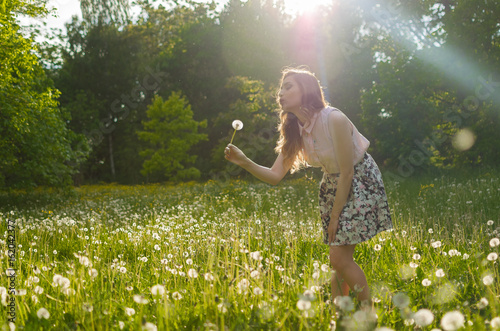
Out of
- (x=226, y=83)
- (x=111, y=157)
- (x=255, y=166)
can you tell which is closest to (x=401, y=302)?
(x=255, y=166)

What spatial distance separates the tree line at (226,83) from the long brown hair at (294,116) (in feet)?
27.7

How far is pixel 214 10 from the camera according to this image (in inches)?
1364

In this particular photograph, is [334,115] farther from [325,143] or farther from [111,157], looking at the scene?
[111,157]

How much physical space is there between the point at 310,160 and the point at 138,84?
1354 inches

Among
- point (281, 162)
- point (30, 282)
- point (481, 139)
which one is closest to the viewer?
point (30, 282)

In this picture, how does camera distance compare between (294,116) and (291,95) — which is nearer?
(291,95)

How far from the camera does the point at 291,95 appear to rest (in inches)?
124

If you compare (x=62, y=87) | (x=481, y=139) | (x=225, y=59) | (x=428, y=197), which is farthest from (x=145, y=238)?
(x=62, y=87)

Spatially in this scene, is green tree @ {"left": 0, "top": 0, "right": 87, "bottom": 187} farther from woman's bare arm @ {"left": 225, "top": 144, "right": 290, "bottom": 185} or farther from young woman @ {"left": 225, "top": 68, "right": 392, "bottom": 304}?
young woman @ {"left": 225, "top": 68, "right": 392, "bottom": 304}

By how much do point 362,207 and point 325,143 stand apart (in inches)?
21.0

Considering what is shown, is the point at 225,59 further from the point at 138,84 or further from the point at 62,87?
the point at 62,87

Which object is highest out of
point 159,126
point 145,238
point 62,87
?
point 62,87

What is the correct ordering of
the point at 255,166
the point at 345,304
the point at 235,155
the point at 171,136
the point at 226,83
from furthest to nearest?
the point at 226,83 → the point at 171,136 → the point at 255,166 → the point at 235,155 → the point at 345,304

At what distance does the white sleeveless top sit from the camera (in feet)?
9.82
